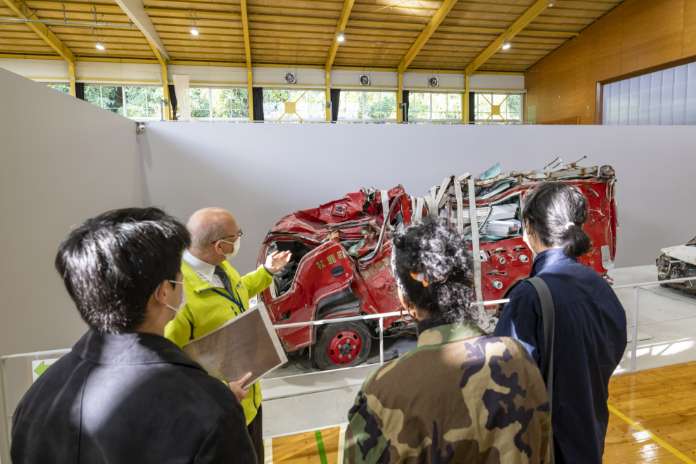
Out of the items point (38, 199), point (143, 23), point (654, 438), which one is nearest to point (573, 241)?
point (654, 438)

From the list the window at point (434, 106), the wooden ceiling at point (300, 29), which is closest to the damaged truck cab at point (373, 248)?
the wooden ceiling at point (300, 29)

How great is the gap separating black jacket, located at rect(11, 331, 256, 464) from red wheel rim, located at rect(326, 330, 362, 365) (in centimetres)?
309

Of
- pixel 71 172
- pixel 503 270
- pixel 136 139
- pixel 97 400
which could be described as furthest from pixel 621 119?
pixel 97 400

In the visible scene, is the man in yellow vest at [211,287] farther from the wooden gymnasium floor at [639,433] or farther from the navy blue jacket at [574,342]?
the navy blue jacket at [574,342]

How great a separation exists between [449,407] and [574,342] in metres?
0.68

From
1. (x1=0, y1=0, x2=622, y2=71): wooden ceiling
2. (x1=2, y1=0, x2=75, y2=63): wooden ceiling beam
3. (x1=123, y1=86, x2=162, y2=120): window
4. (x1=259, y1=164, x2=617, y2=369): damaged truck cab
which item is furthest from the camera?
(x1=123, y1=86, x2=162, y2=120): window

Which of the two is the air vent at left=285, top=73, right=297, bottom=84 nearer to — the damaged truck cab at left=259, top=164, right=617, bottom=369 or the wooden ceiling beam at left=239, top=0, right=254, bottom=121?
the wooden ceiling beam at left=239, top=0, right=254, bottom=121

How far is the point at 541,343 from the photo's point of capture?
4.35 feet

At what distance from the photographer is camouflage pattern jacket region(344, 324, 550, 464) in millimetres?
856

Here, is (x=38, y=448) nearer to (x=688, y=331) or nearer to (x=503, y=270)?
(x=503, y=270)

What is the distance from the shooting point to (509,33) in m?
11.6

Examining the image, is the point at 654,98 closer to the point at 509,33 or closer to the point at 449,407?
the point at 509,33

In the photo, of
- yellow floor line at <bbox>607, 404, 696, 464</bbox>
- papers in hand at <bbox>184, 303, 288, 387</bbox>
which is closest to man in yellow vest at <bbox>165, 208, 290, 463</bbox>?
papers in hand at <bbox>184, 303, 288, 387</bbox>

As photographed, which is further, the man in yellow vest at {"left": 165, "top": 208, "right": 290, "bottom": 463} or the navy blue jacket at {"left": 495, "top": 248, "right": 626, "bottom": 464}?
the man in yellow vest at {"left": 165, "top": 208, "right": 290, "bottom": 463}
